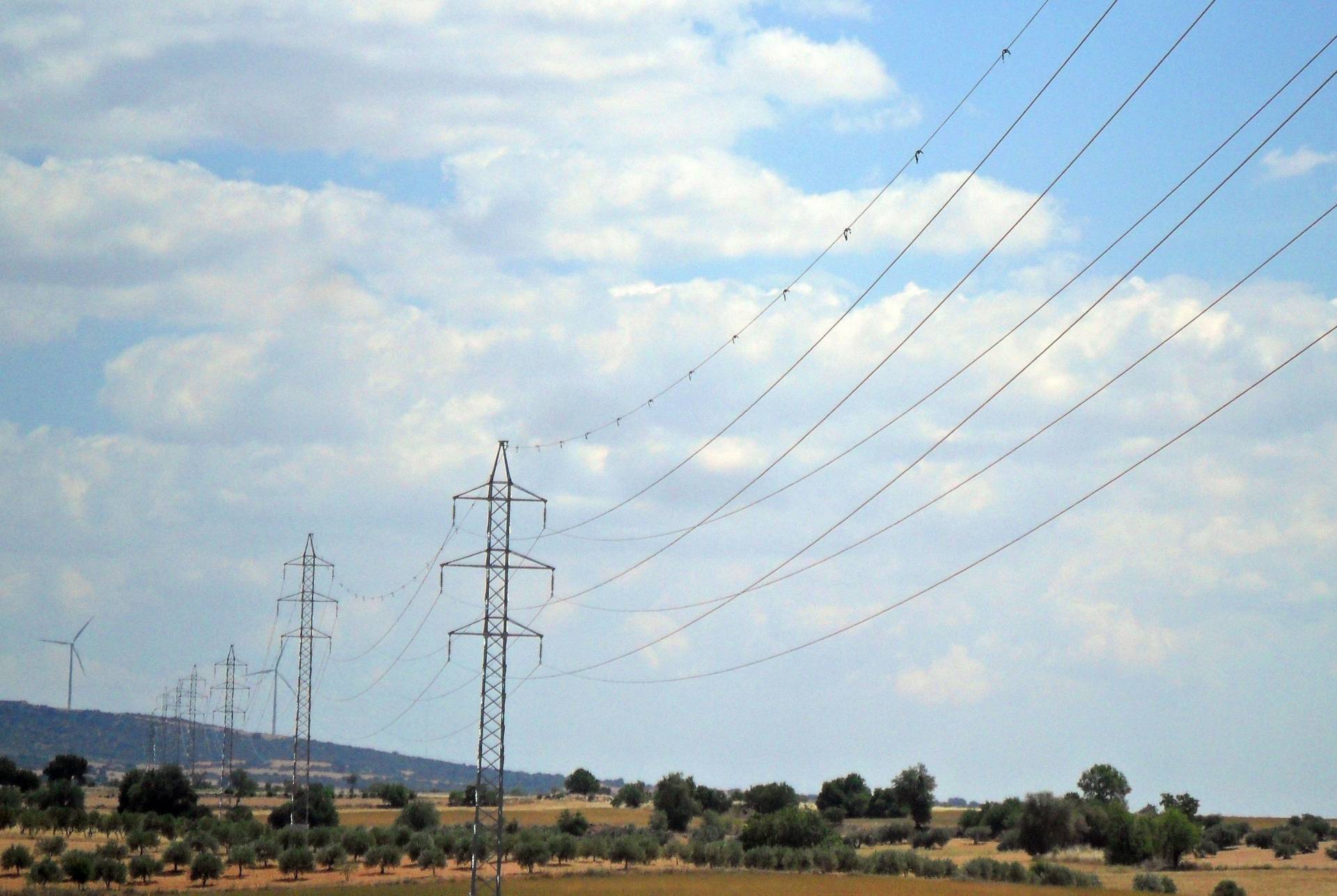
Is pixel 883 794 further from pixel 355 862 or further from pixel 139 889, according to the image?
pixel 139 889

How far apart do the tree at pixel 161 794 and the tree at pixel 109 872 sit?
5370 centimetres

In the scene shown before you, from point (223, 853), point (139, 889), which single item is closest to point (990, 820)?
point (223, 853)

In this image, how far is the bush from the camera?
95188mm

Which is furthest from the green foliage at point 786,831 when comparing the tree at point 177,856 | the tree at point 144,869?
the tree at point 144,869

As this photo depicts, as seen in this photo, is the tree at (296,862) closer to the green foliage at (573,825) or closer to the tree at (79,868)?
the tree at (79,868)

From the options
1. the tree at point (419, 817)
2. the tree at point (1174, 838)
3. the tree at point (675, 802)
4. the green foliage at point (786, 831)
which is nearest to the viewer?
the tree at point (1174, 838)

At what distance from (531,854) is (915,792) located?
95.9 meters

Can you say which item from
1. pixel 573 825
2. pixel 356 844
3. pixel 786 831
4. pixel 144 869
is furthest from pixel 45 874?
pixel 786 831

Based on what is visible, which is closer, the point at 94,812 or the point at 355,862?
the point at 355,862

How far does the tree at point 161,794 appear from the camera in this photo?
140875 millimetres

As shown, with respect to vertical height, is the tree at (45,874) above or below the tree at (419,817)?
below

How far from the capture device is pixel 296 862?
96.8m

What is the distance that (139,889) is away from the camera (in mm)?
82312

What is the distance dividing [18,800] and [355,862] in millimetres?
55786
